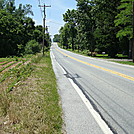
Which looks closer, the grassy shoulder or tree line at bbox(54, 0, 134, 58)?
the grassy shoulder

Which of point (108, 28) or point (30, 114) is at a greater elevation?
point (108, 28)

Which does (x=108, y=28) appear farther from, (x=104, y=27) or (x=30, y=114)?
(x=30, y=114)

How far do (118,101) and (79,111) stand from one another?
1567 mm

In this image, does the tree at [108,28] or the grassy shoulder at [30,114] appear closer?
the grassy shoulder at [30,114]

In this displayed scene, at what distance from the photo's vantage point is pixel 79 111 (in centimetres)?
471

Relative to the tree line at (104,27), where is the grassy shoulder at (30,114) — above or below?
below

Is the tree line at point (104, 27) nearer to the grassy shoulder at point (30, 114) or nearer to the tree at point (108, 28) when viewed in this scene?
the tree at point (108, 28)

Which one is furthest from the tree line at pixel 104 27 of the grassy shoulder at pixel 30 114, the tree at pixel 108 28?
the grassy shoulder at pixel 30 114

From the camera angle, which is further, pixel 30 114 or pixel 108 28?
pixel 108 28

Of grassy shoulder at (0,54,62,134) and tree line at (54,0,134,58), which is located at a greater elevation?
tree line at (54,0,134,58)

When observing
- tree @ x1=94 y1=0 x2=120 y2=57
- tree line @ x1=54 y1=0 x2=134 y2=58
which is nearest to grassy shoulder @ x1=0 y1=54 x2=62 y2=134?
tree line @ x1=54 y1=0 x2=134 y2=58

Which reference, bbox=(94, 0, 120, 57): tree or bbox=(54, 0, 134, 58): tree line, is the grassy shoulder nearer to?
bbox=(54, 0, 134, 58): tree line

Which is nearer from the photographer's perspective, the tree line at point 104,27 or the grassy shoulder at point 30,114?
the grassy shoulder at point 30,114

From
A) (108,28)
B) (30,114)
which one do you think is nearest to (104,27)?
(108,28)
